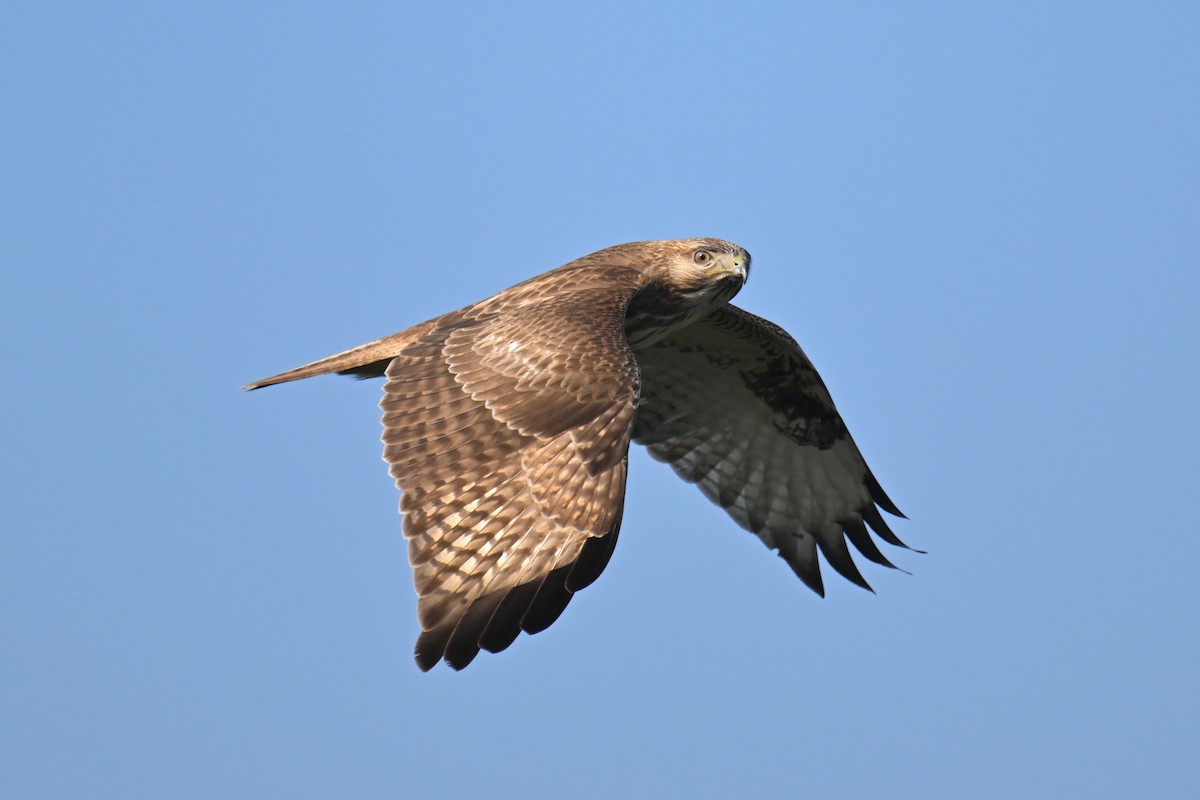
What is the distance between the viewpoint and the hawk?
777 cm

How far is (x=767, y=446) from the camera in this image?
39.7 ft

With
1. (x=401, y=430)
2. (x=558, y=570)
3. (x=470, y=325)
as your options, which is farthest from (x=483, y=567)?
(x=470, y=325)

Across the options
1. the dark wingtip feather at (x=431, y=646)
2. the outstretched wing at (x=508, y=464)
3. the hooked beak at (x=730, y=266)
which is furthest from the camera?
the hooked beak at (x=730, y=266)

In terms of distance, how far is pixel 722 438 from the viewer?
12078 millimetres

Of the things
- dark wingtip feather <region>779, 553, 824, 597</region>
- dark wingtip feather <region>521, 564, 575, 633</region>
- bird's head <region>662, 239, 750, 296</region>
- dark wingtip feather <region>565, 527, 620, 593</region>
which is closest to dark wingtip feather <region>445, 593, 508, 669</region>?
dark wingtip feather <region>521, 564, 575, 633</region>

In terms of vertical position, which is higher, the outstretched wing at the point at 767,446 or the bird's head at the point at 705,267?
the bird's head at the point at 705,267

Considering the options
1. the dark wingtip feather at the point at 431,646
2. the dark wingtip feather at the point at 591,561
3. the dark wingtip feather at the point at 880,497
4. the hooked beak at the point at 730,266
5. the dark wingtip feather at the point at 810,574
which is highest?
the hooked beak at the point at 730,266

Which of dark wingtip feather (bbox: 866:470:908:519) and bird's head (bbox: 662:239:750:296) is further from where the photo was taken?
dark wingtip feather (bbox: 866:470:908:519)

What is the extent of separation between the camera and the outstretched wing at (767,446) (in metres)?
11.9

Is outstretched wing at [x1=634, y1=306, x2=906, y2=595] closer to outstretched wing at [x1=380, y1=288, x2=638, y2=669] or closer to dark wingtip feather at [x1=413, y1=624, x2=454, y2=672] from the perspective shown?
outstretched wing at [x1=380, y1=288, x2=638, y2=669]

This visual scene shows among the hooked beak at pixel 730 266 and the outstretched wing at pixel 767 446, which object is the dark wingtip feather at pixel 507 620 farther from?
the outstretched wing at pixel 767 446

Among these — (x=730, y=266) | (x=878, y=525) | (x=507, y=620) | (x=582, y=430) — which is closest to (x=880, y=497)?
(x=878, y=525)

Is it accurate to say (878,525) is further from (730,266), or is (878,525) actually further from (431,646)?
(431,646)

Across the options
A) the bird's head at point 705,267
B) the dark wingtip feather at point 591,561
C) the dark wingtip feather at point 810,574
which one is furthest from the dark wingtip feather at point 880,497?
the dark wingtip feather at point 591,561
